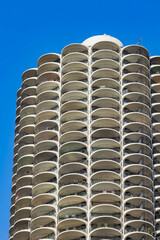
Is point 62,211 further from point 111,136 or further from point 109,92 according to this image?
point 109,92

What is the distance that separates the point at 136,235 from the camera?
109 m

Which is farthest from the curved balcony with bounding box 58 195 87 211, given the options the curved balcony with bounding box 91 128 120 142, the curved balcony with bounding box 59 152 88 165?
the curved balcony with bounding box 91 128 120 142

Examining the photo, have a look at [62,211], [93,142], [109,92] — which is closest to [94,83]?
[109,92]

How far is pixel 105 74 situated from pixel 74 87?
571 cm

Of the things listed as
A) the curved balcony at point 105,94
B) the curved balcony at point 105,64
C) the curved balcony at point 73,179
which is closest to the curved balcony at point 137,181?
the curved balcony at point 73,179

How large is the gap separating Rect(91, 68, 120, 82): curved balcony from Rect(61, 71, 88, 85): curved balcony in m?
1.49

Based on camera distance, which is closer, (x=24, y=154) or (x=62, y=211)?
(x=62, y=211)

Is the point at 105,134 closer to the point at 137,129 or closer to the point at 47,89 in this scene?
the point at 137,129

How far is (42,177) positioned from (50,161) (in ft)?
9.35

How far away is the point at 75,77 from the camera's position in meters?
127

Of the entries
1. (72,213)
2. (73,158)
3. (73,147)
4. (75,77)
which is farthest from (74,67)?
(72,213)

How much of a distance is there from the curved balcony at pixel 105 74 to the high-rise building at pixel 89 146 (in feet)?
0.56

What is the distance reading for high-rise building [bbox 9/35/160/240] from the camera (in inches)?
4429

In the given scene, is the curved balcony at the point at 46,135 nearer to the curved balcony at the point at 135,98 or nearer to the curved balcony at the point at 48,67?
the curved balcony at the point at 135,98
